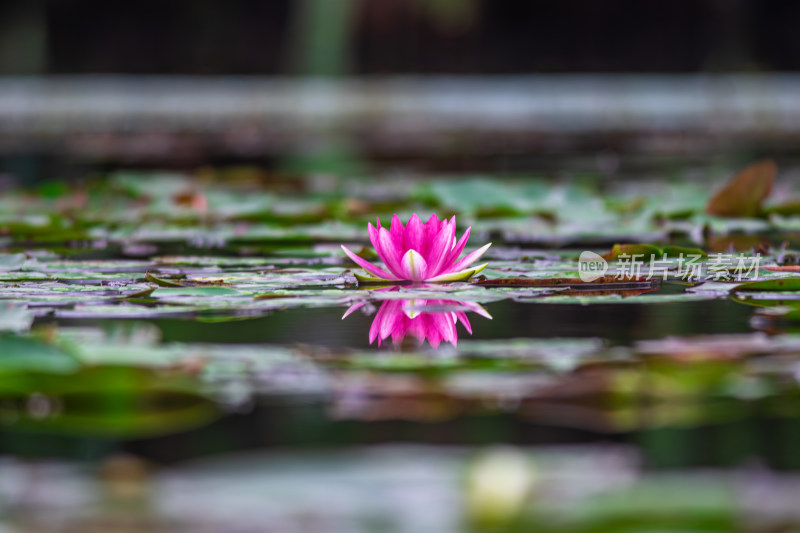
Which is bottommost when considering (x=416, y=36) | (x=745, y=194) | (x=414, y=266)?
(x=414, y=266)

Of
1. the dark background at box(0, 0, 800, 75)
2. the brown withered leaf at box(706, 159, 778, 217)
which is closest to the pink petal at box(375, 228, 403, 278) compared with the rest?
the brown withered leaf at box(706, 159, 778, 217)

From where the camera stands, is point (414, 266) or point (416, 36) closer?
point (414, 266)

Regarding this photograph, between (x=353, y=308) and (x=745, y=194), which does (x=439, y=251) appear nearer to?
(x=353, y=308)

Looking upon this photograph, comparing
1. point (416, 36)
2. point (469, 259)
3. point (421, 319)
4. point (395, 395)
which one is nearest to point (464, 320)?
point (421, 319)

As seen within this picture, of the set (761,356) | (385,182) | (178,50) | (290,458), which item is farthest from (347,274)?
(178,50)

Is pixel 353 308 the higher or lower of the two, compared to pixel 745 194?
lower

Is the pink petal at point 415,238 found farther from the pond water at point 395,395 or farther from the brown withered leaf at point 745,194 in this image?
the brown withered leaf at point 745,194

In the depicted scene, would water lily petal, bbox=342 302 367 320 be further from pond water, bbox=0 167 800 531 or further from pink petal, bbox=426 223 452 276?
pink petal, bbox=426 223 452 276

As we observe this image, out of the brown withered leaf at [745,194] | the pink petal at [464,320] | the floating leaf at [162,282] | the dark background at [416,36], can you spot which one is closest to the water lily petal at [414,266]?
the pink petal at [464,320]
